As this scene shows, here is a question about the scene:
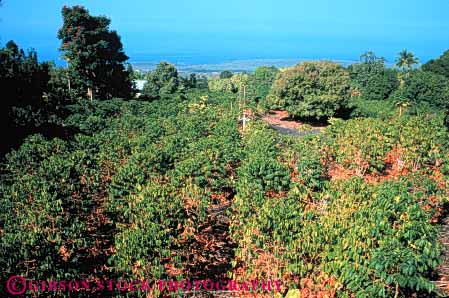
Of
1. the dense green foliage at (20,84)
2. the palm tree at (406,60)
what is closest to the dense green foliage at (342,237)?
the dense green foliage at (20,84)

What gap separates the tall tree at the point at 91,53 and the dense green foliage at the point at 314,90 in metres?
15.6

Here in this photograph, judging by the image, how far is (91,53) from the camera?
3425cm

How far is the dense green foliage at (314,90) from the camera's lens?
33.9 metres

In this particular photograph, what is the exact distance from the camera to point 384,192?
10727 mm

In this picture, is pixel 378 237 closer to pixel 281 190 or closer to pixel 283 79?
pixel 281 190

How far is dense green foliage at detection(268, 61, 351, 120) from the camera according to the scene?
1335 inches

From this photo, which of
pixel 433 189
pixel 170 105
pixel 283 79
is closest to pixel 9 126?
pixel 170 105

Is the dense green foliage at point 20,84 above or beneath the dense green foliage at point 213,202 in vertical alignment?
above

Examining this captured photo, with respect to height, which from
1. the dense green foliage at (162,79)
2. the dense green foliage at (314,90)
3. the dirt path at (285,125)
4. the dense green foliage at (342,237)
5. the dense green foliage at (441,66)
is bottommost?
the dense green foliage at (342,237)

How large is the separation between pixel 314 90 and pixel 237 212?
2347cm

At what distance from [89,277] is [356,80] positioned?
60.1 metres

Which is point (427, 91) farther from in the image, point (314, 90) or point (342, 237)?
point (342, 237)

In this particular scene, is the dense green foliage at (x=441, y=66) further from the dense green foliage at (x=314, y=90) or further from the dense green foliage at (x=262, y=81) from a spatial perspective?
the dense green foliage at (x=314, y=90)

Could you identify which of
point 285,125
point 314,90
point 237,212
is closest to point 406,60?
point 314,90
